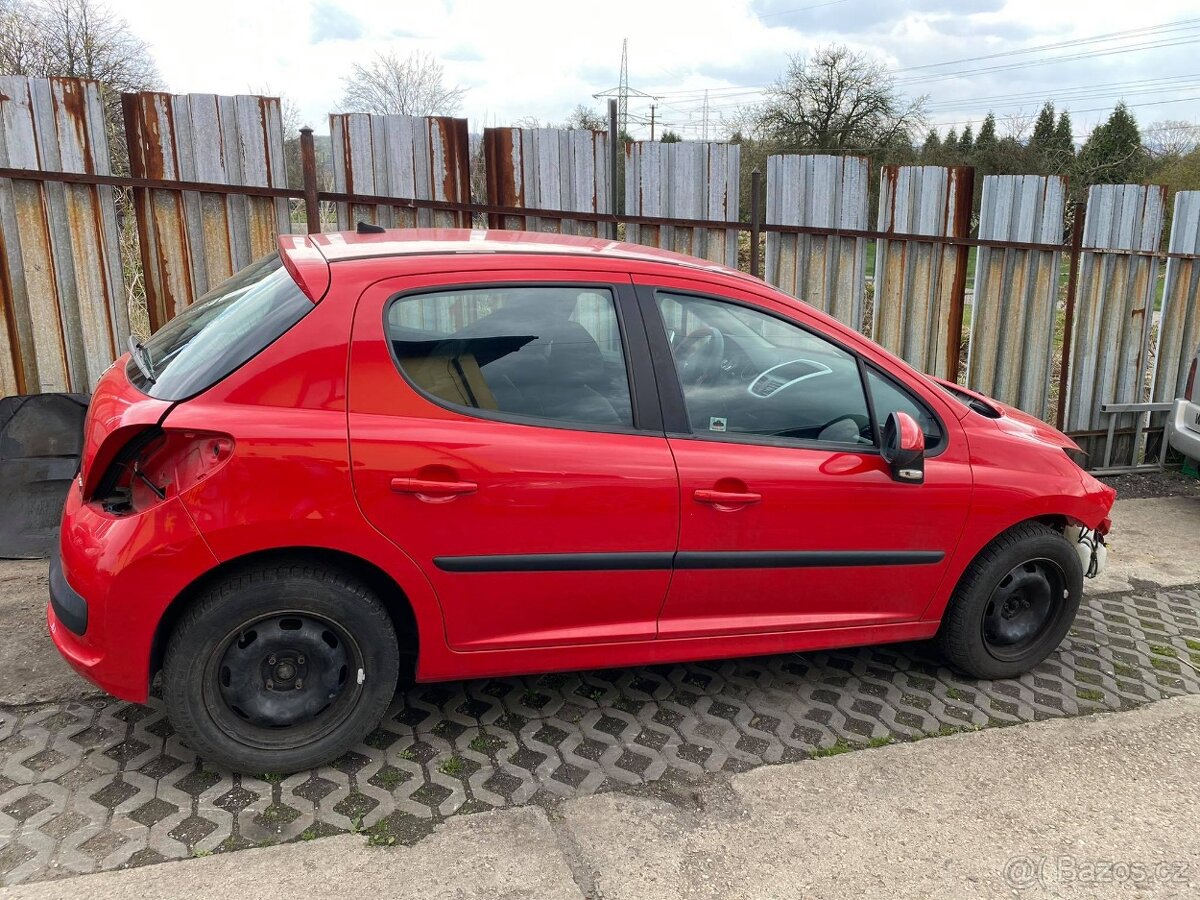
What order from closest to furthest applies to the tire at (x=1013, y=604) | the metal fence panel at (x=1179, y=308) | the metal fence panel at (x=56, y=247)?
1. the tire at (x=1013, y=604)
2. the metal fence panel at (x=56, y=247)
3. the metal fence panel at (x=1179, y=308)

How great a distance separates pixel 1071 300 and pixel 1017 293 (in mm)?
403

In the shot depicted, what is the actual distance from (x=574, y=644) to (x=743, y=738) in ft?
2.44

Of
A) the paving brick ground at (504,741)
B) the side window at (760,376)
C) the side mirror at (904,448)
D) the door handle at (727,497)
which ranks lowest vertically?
the paving brick ground at (504,741)

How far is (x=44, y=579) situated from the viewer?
4.30 m

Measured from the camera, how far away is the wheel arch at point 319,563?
2.75 meters

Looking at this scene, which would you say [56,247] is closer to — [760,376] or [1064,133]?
[760,376]

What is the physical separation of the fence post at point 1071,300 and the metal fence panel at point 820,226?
155 cm

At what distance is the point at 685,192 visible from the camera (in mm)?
5895

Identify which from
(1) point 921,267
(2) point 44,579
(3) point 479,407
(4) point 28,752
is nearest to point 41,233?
(2) point 44,579

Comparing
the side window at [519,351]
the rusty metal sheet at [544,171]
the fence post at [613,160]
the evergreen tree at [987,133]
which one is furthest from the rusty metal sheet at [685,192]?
the evergreen tree at [987,133]

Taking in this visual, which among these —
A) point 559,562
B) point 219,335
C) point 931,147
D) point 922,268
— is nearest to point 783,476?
point 559,562

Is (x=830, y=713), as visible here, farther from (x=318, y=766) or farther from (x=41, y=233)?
(x=41, y=233)

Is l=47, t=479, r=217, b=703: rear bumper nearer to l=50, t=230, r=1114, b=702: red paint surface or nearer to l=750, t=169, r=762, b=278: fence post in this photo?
l=50, t=230, r=1114, b=702: red paint surface

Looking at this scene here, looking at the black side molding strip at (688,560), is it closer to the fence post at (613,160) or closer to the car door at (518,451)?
the car door at (518,451)
